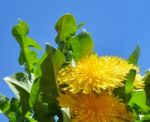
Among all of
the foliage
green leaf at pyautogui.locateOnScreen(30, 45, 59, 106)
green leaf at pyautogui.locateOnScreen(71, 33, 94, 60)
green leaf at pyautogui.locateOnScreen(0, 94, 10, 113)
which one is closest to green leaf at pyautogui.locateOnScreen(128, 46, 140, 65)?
the foliage

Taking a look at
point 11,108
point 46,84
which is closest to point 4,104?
point 11,108

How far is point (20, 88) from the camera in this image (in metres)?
0.89

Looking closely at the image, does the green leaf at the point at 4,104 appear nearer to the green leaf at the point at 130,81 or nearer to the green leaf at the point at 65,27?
the green leaf at the point at 65,27

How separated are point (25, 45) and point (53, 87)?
26 cm

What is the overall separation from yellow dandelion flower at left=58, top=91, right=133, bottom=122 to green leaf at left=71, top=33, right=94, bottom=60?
0.15 metres

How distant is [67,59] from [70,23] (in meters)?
0.10

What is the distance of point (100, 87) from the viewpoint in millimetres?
812

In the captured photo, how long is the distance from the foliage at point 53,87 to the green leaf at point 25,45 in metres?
0.03

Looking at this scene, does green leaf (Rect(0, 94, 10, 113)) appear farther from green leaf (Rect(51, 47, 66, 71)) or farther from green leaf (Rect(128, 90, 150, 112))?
green leaf (Rect(128, 90, 150, 112))

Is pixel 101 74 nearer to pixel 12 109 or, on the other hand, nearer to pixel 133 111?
pixel 133 111

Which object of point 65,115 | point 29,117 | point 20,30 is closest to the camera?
point 65,115

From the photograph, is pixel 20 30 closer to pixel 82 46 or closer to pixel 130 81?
pixel 82 46

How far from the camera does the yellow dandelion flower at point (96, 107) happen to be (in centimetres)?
81

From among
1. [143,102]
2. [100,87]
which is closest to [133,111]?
[143,102]
